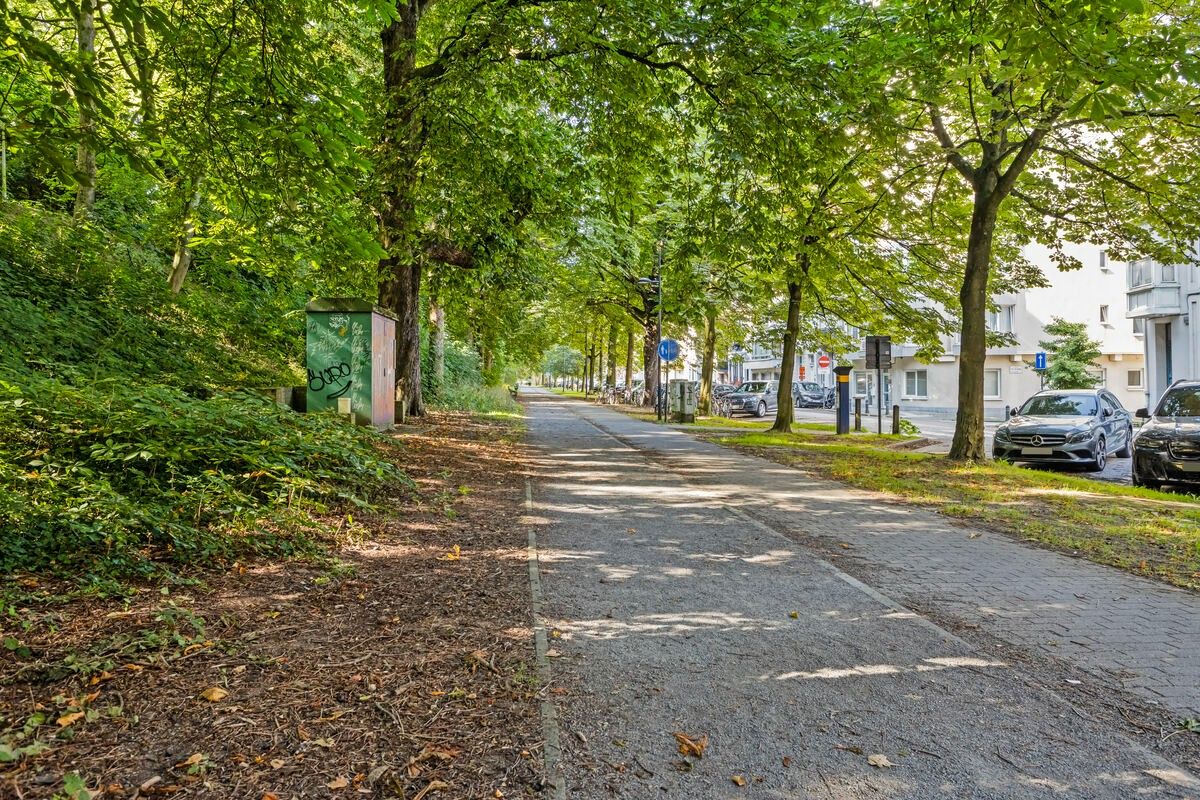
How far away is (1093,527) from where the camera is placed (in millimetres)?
7762

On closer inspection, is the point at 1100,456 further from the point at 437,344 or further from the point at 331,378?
the point at 437,344

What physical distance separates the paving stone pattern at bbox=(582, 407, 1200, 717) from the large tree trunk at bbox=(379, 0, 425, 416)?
666cm

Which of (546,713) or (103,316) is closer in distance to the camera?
(546,713)

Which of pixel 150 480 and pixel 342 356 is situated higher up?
pixel 342 356

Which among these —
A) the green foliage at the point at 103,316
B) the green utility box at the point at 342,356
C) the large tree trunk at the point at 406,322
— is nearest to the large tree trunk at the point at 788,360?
the large tree trunk at the point at 406,322

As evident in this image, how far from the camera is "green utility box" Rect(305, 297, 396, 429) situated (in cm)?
1094

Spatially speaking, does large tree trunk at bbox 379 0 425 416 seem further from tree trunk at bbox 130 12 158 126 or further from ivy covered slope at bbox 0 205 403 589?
ivy covered slope at bbox 0 205 403 589

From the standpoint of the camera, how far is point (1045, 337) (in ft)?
151

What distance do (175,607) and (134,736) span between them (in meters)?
1.36

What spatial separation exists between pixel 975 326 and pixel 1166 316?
1878 centimetres

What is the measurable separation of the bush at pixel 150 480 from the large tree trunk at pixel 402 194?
11.0 feet

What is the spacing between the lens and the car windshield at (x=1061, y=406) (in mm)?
15102

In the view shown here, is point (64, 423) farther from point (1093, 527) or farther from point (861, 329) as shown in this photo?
point (861, 329)

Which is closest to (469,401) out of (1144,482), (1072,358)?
(1144,482)
